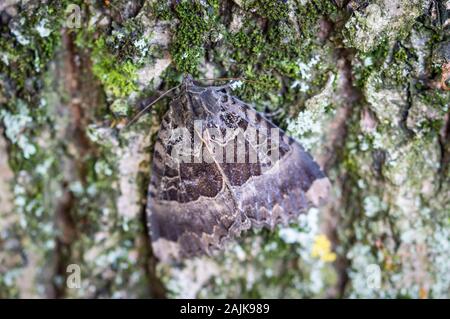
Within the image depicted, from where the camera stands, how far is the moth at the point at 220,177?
1.99 m

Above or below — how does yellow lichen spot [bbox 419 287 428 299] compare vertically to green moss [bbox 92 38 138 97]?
below

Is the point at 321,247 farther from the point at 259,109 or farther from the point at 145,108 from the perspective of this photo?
the point at 145,108

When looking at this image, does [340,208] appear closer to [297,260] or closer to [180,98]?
[297,260]

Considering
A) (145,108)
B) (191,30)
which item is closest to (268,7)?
(191,30)

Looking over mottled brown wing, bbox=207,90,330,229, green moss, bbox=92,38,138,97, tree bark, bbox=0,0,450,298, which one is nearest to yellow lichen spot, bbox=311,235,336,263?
tree bark, bbox=0,0,450,298

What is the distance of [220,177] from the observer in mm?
2035

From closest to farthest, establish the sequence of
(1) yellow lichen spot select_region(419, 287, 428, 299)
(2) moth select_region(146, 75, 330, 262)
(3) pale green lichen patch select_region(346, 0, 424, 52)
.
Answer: (3) pale green lichen patch select_region(346, 0, 424, 52), (2) moth select_region(146, 75, 330, 262), (1) yellow lichen spot select_region(419, 287, 428, 299)

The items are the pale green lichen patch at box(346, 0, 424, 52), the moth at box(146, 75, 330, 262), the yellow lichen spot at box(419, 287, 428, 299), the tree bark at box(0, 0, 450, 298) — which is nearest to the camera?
the pale green lichen patch at box(346, 0, 424, 52)

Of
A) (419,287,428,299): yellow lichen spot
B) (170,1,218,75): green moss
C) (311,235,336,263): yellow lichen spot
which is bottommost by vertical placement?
(419,287,428,299): yellow lichen spot

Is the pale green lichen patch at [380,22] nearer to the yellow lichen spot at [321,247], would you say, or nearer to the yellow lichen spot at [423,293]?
the yellow lichen spot at [321,247]

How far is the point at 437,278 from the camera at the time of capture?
2.20m

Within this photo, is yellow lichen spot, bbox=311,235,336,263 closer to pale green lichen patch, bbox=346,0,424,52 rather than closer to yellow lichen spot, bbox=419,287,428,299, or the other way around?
yellow lichen spot, bbox=419,287,428,299

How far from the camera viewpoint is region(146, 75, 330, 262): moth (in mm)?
1992
